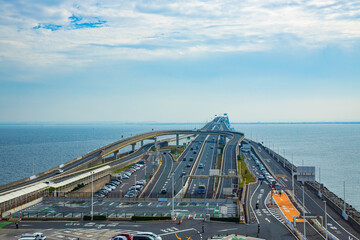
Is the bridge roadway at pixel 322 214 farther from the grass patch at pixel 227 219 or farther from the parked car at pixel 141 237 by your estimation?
the parked car at pixel 141 237

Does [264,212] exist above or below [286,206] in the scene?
above

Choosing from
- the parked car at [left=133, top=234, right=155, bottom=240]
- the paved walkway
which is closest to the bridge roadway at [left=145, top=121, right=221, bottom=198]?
the paved walkway

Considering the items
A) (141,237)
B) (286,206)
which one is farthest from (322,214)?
(141,237)

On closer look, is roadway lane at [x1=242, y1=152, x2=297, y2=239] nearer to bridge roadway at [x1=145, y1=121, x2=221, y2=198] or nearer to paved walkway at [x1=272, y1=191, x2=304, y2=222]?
paved walkway at [x1=272, y1=191, x2=304, y2=222]

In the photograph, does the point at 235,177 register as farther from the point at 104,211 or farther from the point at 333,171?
the point at 333,171

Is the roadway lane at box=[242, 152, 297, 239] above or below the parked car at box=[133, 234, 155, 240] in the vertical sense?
below

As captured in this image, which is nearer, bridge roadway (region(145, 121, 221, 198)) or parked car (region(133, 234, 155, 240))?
parked car (region(133, 234, 155, 240))

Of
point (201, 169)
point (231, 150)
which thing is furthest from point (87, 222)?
point (231, 150)

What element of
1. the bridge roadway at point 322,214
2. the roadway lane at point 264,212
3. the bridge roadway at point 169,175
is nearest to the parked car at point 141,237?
the roadway lane at point 264,212

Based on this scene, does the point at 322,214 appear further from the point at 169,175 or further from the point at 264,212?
the point at 169,175

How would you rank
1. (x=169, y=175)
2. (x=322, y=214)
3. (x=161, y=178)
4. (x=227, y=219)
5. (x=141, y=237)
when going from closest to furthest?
1. (x=141, y=237)
2. (x=227, y=219)
3. (x=322, y=214)
4. (x=161, y=178)
5. (x=169, y=175)

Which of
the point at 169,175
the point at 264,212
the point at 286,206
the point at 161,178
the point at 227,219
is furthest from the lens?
the point at 169,175
